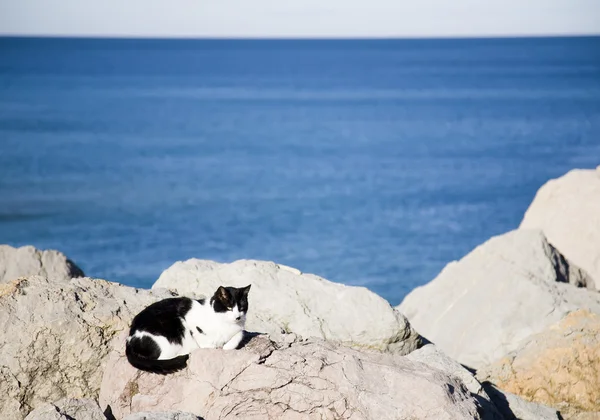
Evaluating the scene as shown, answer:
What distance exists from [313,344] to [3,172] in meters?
38.5

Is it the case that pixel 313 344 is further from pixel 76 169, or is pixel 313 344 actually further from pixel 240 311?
pixel 76 169

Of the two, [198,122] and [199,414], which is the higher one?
[199,414]

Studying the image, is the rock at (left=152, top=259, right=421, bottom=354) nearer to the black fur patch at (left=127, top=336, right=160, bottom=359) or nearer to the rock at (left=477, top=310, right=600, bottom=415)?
the rock at (left=477, top=310, right=600, bottom=415)

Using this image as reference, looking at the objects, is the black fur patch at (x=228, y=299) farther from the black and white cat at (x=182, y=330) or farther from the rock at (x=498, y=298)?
the rock at (x=498, y=298)

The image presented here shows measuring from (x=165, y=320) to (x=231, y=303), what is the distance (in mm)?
712

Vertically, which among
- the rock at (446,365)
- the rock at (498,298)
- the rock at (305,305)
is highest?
the rock at (305,305)

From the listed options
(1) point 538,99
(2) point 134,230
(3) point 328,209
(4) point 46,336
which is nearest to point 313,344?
(4) point 46,336

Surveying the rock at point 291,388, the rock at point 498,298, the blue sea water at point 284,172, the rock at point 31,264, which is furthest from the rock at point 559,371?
the blue sea water at point 284,172

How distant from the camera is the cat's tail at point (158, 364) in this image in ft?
26.3

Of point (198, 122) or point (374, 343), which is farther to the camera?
point (198, 122)

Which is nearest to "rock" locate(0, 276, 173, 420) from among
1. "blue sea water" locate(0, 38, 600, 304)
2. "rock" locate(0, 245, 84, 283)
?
"rock" locate(0, 245, 84, 283)

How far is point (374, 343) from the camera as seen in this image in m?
10.3

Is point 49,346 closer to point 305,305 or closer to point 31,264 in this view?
point 305,305

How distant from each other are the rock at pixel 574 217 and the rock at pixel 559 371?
4947mm
